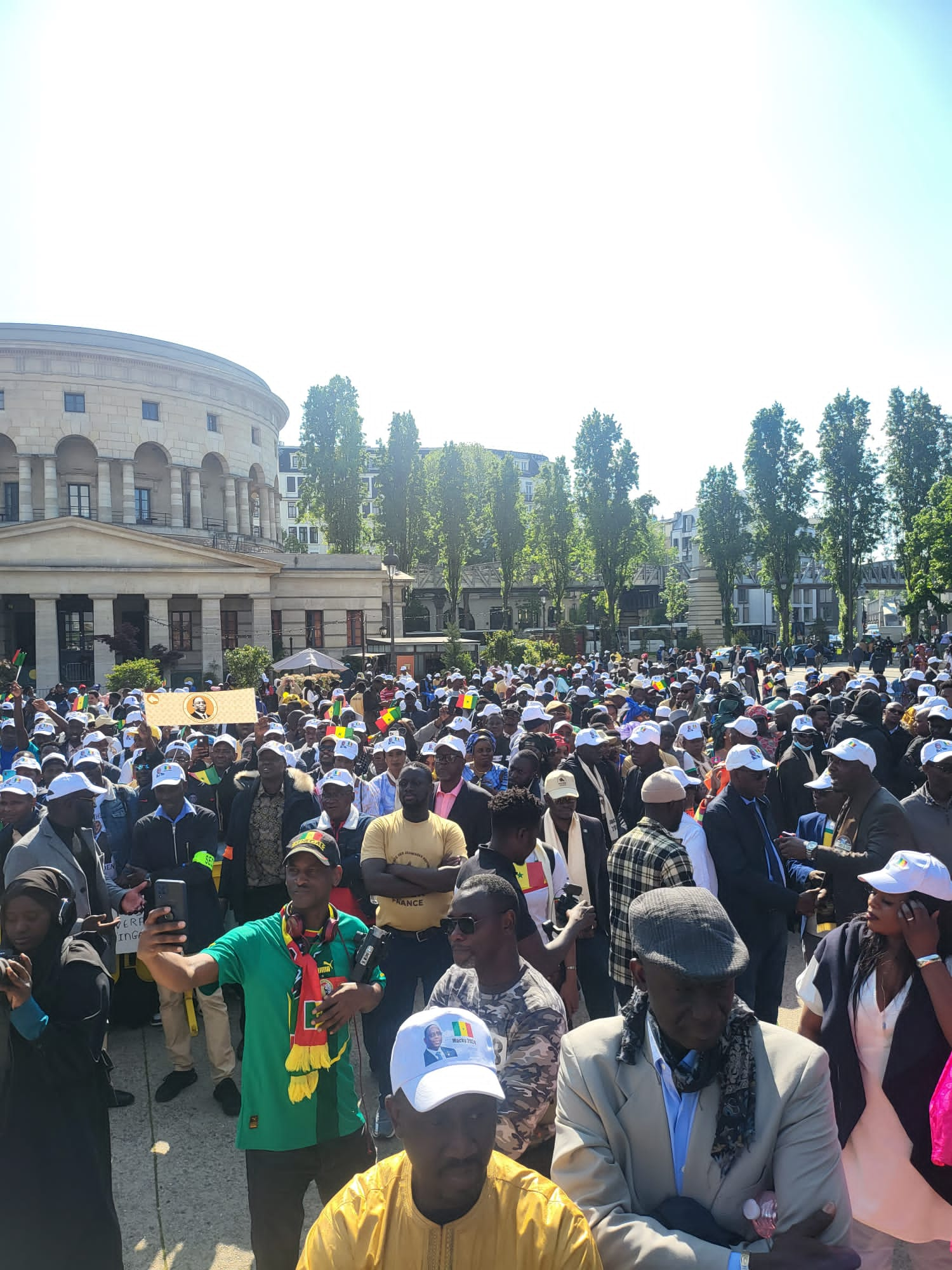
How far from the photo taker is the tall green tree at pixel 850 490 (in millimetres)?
50750

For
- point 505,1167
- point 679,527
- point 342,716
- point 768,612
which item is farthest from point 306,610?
point 679,527

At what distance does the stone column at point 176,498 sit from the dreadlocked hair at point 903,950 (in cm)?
5316

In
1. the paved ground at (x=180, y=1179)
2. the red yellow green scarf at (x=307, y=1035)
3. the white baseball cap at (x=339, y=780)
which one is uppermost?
the white baseball cap at (x=339, y=780)

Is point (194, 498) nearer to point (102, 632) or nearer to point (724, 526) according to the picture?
point (102, 632)

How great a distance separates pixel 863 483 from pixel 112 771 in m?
49.5

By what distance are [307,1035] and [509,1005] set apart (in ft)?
2.81

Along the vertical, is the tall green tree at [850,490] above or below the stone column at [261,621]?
above

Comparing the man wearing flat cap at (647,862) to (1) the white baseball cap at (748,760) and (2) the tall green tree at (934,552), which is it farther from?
(2) the tall green tree at (934,552)

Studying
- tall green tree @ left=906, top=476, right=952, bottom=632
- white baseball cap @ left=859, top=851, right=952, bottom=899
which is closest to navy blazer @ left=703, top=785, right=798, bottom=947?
white baseball cap @ left=859, top=851, right=952, bottom=899

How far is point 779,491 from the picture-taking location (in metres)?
54.5

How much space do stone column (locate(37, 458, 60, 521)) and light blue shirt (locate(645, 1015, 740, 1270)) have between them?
5305 centimetres

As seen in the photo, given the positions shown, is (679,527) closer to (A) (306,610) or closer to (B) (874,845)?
(A) (306,610)

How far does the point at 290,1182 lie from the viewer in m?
3.31

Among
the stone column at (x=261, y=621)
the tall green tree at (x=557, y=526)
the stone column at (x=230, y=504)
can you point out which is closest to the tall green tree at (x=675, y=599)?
the tall green tree at (x=557, y=526)
